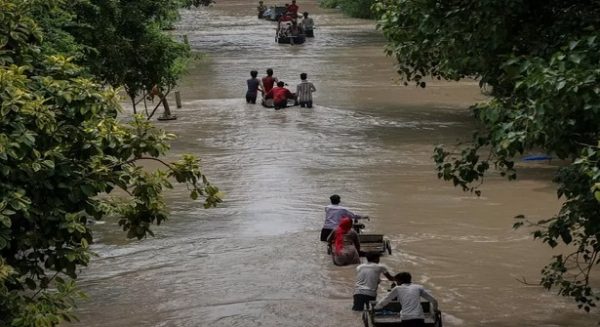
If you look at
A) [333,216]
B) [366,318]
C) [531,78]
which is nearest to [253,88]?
[333,216]

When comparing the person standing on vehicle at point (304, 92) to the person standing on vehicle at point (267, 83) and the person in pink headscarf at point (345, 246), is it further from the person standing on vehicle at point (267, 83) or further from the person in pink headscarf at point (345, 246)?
the person in pink headscarf at point (345, 246)

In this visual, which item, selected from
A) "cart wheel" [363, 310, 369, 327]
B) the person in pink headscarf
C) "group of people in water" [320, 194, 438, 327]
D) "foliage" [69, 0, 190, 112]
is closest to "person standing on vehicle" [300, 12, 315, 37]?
"foliage" [69, 0, 190, 112]

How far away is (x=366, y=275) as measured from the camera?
12211 millimetres

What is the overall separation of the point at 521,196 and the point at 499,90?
8.63m

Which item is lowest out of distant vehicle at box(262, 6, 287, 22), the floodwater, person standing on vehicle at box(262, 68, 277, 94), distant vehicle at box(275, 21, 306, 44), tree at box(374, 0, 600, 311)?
the floodwater

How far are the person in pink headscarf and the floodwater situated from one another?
12cm

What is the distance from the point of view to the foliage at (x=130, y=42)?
19.1m

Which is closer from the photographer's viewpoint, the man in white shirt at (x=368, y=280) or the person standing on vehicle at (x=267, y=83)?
the man in white shirt at (x=368, y=280)

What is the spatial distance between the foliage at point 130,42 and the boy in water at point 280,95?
6.62m

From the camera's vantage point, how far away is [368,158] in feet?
73.0

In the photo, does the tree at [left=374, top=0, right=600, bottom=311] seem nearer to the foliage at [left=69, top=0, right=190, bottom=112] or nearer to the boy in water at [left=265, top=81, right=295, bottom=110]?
the foliage at [left=69, top=0, right=190, bottom=112]

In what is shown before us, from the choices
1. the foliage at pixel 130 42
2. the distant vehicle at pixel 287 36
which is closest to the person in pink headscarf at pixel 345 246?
the foliage at pixel 130 42

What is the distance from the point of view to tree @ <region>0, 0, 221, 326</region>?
7.46 meters

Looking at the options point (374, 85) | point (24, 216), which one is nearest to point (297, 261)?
point (24, 216)
